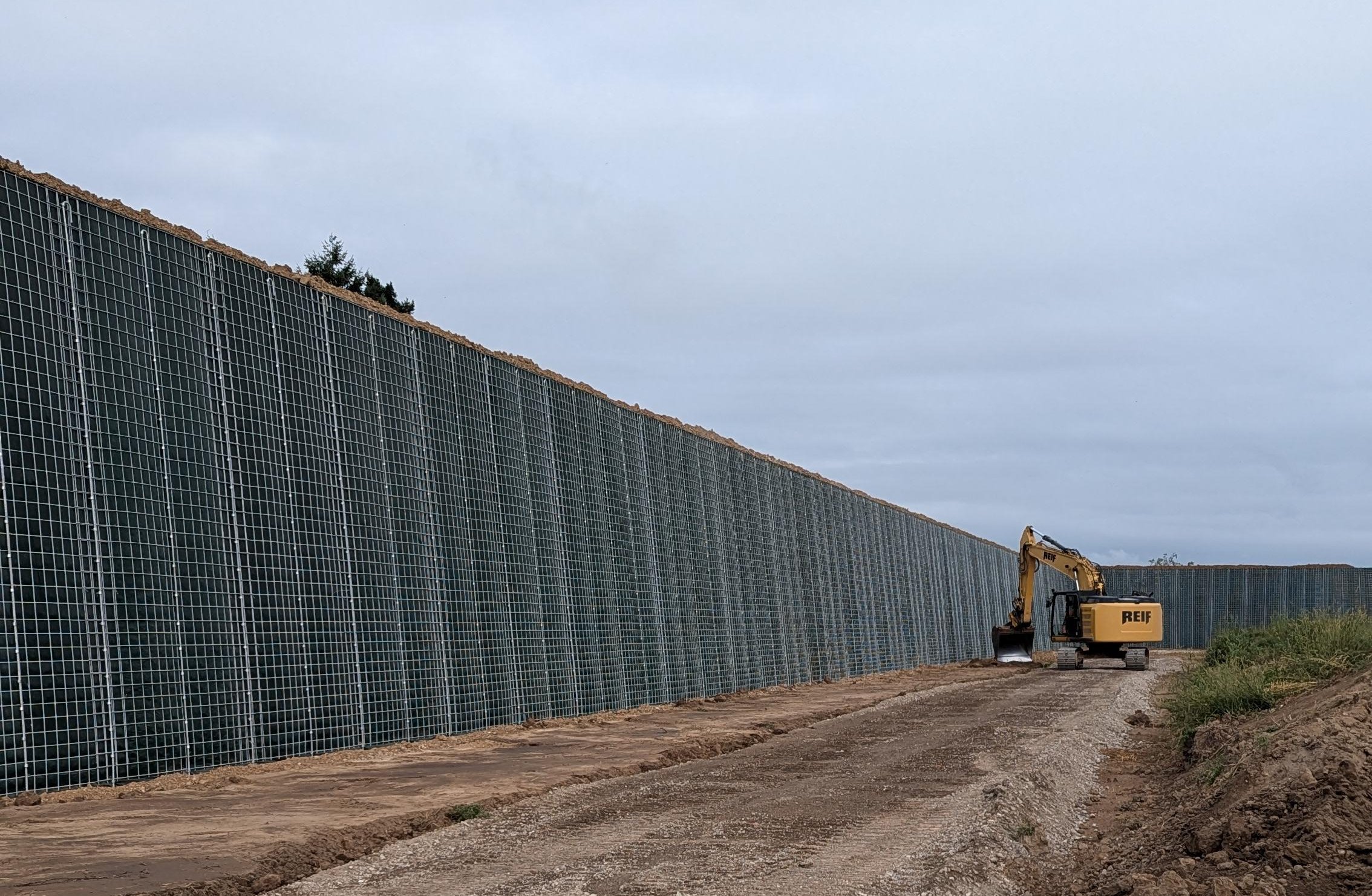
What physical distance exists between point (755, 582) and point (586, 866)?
68.5 feet

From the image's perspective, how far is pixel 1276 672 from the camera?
59.1 ft

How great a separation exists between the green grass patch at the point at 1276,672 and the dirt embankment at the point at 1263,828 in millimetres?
4645

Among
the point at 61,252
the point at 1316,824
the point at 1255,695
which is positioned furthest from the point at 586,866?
the point at 1255,695

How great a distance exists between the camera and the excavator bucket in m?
38.7

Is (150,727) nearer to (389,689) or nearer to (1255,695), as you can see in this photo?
(389,689)

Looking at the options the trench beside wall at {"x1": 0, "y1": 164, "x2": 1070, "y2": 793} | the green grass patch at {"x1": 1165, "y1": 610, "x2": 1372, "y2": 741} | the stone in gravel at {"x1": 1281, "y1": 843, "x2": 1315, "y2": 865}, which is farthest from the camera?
the green grass patch at {"x1": 1165, "y1": 610, "x2": 1372, "y2": 741}

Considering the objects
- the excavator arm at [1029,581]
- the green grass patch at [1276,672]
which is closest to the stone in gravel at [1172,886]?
the green grass patch at [1276,672]

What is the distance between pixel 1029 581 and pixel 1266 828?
103 feet

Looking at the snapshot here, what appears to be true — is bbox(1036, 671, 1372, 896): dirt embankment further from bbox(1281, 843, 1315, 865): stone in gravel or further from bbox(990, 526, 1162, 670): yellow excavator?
bbox(990, 526, 1162, 670): yellow excavator

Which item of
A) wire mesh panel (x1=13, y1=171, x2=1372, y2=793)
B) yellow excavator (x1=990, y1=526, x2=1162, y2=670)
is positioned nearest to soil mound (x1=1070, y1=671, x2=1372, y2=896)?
wire mesh panel (x1=13, y1=171, x2=1372, y2=793)

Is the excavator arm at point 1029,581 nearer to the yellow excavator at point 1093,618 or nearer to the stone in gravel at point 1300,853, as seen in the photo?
the yellow excavator at point 1093,618

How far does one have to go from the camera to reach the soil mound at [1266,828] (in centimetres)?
726

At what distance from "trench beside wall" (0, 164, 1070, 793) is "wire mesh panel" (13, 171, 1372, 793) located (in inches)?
1.2

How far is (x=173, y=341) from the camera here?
12219 millimetres
